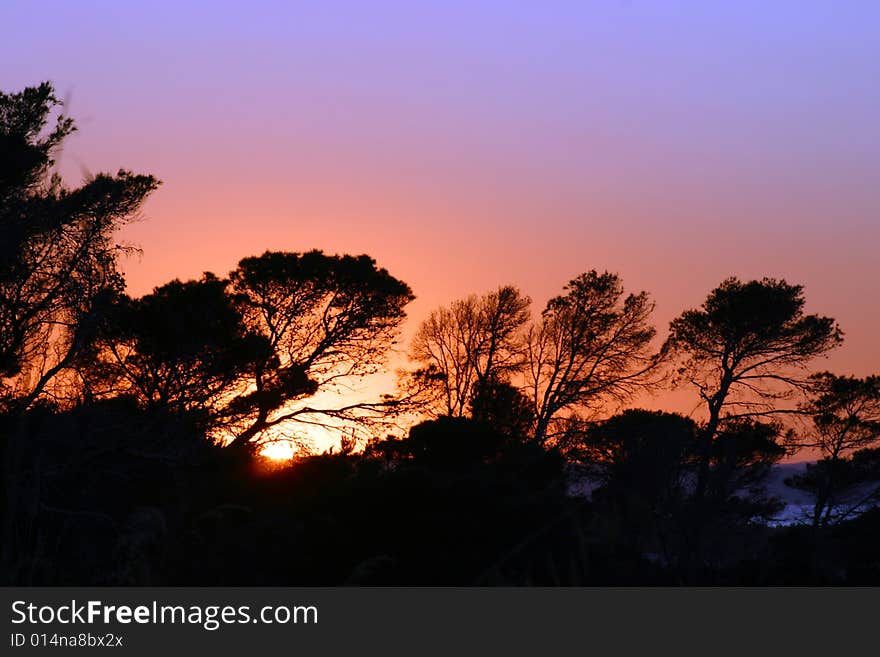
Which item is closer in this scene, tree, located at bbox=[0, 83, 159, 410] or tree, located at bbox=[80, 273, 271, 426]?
tree, located at bbox=[0, 83, 159, 410]

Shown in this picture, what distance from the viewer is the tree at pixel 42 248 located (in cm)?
1900

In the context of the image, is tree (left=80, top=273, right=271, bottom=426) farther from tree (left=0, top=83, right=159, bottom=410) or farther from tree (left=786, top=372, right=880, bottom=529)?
tree (left=786, top=372, right=880, bottom=529)

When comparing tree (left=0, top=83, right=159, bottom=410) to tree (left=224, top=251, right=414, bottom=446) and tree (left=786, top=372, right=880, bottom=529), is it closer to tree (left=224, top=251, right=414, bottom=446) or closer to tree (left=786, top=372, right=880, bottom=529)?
tree (left=224, top=251, right=414, bottom=446)

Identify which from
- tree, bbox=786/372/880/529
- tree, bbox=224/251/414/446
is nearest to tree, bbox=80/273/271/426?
tree, bbox=224/251/414/446

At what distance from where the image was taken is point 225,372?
30219mm

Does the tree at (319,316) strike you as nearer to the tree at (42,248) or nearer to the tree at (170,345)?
the tree at (170,345)

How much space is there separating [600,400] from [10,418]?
25758 mm

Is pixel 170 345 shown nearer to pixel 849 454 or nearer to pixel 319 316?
pixel 319 316

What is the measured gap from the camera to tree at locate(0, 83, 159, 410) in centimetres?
1900

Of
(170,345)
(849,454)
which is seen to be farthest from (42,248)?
(849,454)

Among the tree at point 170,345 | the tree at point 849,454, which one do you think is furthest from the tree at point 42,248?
the tree at point 849,454

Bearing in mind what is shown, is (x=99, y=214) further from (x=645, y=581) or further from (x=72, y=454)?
(x=645, y=581)

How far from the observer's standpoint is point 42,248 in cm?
2039
